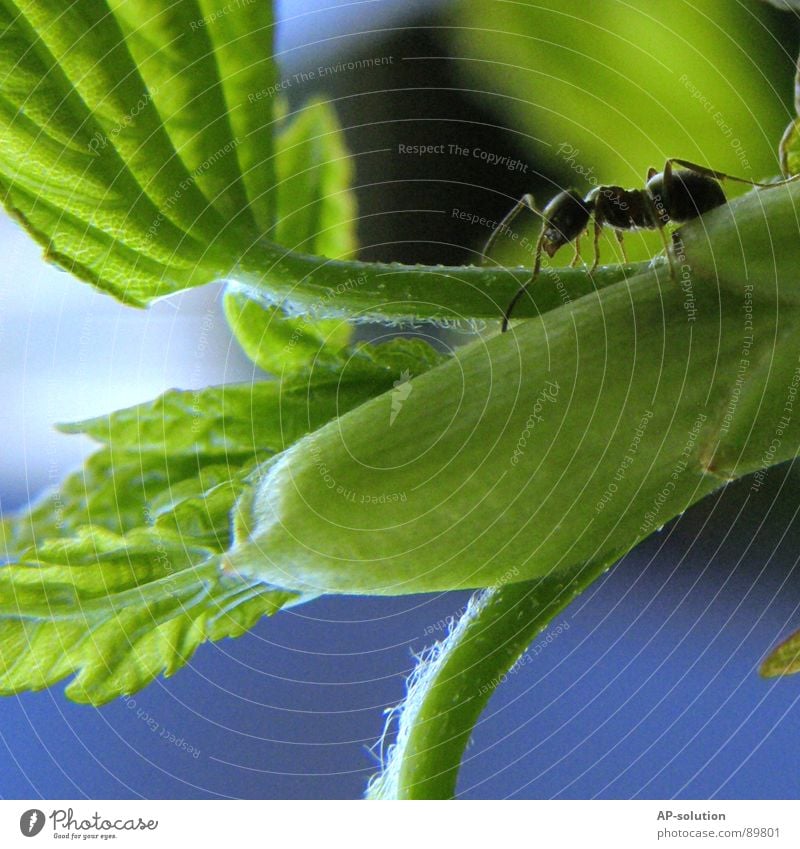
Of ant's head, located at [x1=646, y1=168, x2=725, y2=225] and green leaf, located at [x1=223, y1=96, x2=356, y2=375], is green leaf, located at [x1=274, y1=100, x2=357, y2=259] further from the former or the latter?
ant's head, located at [x1=646, y1=168, x2=725, y2=225]

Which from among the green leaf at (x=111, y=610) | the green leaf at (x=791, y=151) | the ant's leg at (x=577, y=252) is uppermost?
the green leaf at (x=791, y=151)

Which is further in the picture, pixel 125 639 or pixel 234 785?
pixel 234 785

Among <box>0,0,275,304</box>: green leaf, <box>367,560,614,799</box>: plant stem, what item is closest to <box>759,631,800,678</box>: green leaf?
<box>367,560,614,799</box>: plant stem

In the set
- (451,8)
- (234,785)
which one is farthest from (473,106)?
(234,785)

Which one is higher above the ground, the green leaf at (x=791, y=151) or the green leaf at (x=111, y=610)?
the green leaf at (x=791, y=151)

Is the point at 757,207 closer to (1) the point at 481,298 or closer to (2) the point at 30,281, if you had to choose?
(1) the point at 481,298

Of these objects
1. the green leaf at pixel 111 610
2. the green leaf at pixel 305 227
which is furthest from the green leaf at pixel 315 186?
the green leaf at pixel 111 610

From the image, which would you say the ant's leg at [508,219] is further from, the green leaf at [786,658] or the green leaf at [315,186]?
the green leaf at [786,658]
